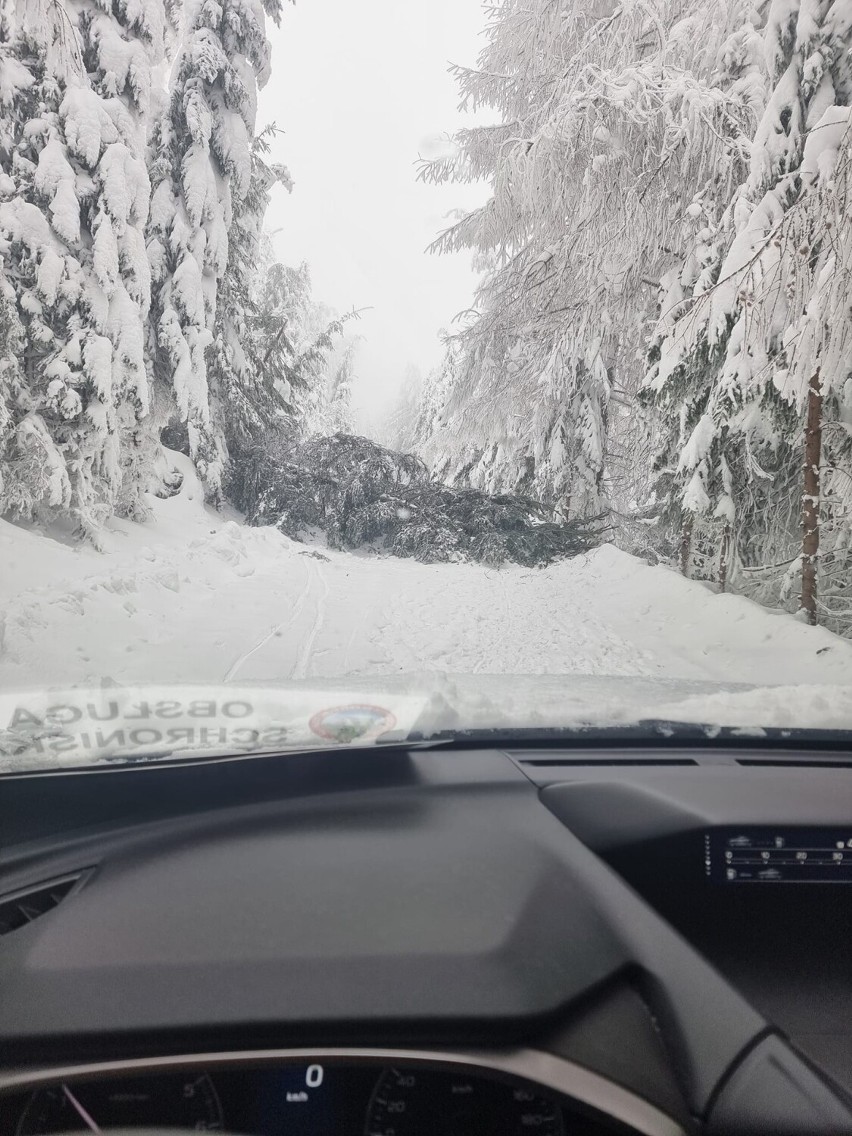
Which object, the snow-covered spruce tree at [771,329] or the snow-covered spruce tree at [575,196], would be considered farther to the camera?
the snow-covered spruce tree at [575,196]

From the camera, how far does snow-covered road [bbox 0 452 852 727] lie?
449cm

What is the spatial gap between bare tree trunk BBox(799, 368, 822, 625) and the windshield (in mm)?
37

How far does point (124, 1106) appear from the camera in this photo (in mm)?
1277

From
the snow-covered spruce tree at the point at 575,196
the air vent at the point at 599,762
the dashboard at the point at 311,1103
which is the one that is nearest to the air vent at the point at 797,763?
the air vent at the point at 599,762

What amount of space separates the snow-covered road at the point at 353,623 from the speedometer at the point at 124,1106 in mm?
1937

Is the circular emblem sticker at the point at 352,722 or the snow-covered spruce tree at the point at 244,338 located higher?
the snow-covered spruce tree at the point at 244,338

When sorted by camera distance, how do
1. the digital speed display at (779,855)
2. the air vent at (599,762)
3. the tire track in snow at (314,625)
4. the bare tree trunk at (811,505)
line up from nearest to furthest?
the digital speed display at (779,855) < the air vent at (599,762) < the tire track in snow at (314,625) < the bare tree trunk at (811,505)

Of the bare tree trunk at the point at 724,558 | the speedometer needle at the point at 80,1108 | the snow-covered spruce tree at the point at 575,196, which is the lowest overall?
the speedometer needle at the point at 80,1108

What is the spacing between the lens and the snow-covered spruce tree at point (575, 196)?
6.61m

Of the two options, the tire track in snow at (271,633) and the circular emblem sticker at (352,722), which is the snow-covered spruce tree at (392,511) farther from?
the circular emblem sticker at (352,722)

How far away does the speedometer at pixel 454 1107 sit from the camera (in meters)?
1.27

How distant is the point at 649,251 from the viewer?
7816 millimetres

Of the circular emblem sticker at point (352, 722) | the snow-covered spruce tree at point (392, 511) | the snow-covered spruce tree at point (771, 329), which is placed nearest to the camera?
the circular emblem sticker at point (352, 722)

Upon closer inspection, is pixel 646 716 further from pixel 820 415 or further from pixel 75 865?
pixel 820 415
